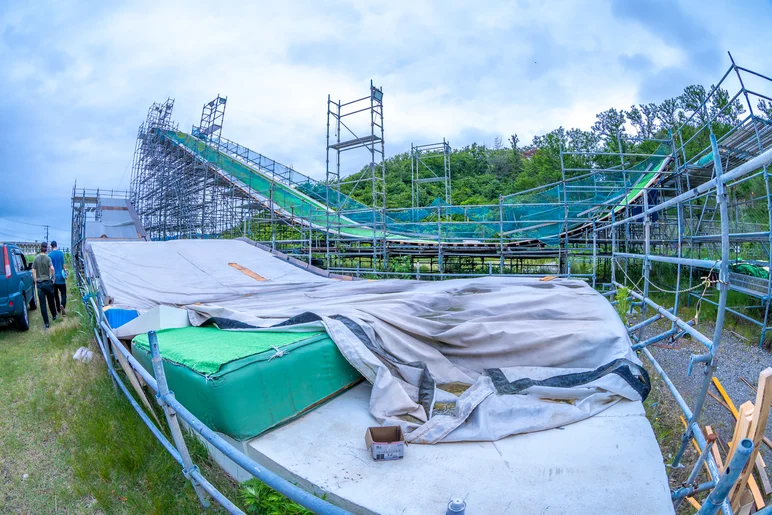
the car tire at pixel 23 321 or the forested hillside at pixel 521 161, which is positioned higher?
the forested hillside at pixel 521 161

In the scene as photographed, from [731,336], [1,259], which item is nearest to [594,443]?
[731,336]

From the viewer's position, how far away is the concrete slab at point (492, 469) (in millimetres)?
2010

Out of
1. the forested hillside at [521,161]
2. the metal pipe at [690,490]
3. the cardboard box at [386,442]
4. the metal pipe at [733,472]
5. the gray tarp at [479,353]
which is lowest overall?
the metal pipe at [690,490]

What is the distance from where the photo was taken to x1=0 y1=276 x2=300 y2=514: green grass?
2539 millimetres

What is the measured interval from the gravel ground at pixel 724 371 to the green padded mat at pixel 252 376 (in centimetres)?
322

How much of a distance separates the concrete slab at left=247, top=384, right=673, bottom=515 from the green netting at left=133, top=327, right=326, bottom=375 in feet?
1.73

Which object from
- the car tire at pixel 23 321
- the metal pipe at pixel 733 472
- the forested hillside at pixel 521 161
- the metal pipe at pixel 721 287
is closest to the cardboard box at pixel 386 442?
the metal pipe at pixel 733 472

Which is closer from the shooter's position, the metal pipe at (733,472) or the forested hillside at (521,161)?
the metal pipe at (733,472)

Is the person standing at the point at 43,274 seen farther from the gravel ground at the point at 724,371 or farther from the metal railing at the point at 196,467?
the gravel ground at the point at 724,371

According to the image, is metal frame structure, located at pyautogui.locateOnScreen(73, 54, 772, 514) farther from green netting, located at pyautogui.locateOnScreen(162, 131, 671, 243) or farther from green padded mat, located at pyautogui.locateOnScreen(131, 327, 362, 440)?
green padded mat, located at pyautogui.locateOnScreen(131, 327, 362, 440)

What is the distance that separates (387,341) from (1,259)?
6.46m

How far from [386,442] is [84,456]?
214cm

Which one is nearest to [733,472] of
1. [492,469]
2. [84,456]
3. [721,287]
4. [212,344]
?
[492,469]

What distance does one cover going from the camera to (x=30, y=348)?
5.89 meters
